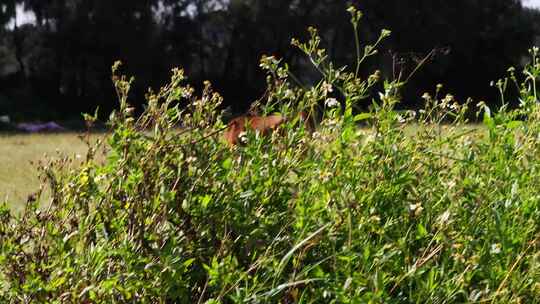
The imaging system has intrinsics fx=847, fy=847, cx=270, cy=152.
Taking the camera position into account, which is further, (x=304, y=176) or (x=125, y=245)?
(x=304, y=176)

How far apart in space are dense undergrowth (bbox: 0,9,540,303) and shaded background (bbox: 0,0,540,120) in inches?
929

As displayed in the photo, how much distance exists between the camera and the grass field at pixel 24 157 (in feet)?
21.7

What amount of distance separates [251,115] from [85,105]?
1006 inches

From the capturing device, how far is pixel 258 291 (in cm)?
177

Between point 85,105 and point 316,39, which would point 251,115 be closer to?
point 316,39

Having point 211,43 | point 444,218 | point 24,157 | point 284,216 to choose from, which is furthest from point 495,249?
point 211,43

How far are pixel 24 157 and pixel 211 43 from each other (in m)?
17.7

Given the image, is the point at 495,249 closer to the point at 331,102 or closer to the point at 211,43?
the point at 331,102

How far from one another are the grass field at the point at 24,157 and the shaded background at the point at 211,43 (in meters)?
9.66

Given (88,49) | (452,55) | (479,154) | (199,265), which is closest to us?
(199,265)

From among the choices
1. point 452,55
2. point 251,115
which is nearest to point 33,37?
point 452,55

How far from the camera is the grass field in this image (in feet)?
21.7

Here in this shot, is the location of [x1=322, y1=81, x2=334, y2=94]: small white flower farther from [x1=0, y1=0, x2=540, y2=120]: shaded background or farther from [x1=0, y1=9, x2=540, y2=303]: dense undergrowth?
[x1=0, y1=0, x2=540, y2=120]: shaded background

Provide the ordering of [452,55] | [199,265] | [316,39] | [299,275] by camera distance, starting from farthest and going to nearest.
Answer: [452,55] < [316,39] < [199,265] < [299,275]
